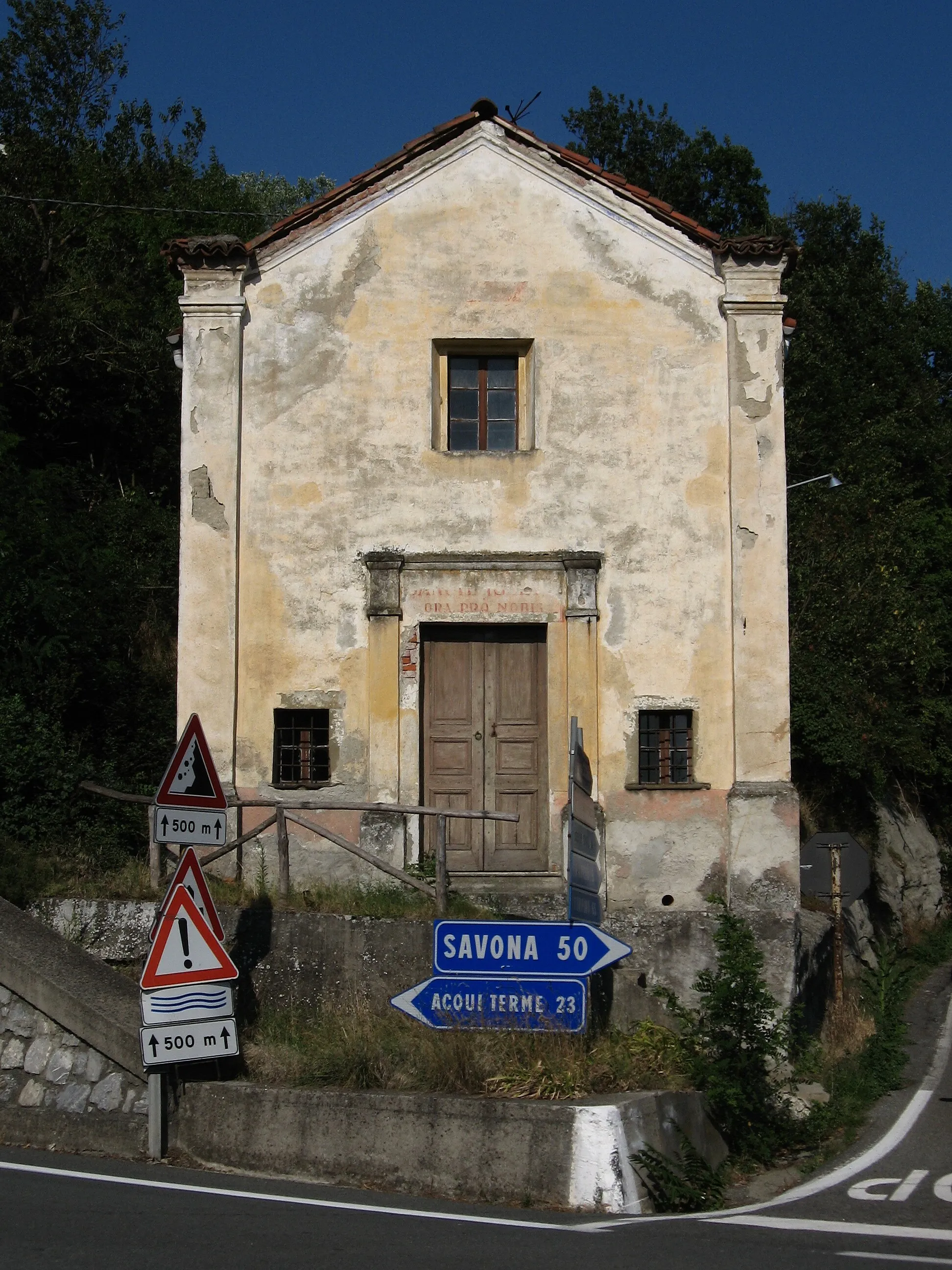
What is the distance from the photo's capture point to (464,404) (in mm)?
15133

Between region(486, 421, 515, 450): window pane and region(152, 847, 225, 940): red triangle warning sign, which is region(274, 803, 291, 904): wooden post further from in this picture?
region(486, 421, 515, 450): window pane

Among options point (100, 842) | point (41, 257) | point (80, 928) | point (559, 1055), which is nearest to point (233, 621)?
point (100, 842)

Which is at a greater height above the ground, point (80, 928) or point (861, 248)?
point (861, 248)

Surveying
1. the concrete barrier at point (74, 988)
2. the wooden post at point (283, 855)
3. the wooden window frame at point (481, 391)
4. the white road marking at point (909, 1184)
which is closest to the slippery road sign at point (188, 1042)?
the concrete barrier at point (74, 988)

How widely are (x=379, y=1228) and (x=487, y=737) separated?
7586mm

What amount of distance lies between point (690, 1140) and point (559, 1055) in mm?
984

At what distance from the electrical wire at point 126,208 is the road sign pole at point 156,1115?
70.3 ft

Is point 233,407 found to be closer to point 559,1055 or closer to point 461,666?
point 461,666

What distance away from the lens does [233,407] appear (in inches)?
577

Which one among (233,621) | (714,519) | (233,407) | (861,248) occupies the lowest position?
(233,621)

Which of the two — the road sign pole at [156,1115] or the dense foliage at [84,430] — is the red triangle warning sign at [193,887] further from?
the dense foliage at [84,430]

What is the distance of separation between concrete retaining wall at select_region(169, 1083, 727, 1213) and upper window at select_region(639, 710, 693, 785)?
17.6ft

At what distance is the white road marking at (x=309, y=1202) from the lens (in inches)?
307

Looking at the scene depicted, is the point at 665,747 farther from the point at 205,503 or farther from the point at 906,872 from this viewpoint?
the point at 906,872
